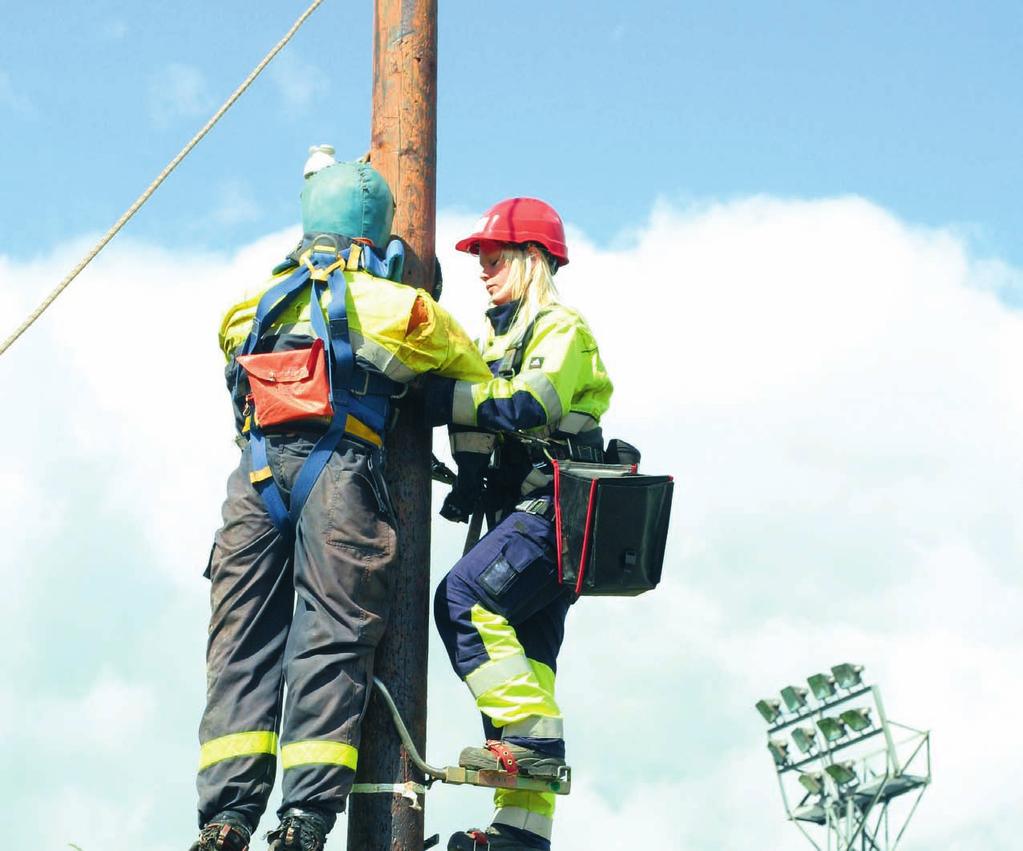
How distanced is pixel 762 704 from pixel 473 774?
64.0ft

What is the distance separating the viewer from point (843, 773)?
2397 centimetres

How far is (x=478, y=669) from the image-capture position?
6.24m

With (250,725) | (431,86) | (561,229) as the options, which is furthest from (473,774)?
(431,86)

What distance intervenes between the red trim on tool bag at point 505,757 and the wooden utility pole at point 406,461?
0.29 meters

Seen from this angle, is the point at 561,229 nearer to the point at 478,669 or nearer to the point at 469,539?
the point at 469,539

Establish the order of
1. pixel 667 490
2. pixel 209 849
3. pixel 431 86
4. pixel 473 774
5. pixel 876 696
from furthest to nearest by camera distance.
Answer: pixel 876 696 < pixel 431 86 < pixel 667 490 < pixel 473 774 < pixel 209 849

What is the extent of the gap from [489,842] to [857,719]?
18777mm

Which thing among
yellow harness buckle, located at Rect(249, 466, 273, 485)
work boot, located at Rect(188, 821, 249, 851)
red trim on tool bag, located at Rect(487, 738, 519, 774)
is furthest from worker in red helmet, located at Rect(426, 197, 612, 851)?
work boot, located at Rect(188, 821, 249, 851)

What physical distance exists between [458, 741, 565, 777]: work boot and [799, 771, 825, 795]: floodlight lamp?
735 inches

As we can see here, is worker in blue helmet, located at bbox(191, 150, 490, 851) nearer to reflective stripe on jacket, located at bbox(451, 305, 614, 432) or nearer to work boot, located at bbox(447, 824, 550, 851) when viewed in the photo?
reflective stripe on jacket, located at bbox(451, 305, 614, 432)

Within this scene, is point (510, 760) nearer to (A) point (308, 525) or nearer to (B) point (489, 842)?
(B) point (489, 842)

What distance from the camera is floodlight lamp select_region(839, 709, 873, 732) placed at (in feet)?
78.9

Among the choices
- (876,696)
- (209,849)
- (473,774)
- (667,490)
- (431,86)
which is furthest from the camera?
(876,696)

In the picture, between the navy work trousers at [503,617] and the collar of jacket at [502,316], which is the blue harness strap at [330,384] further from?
the collar of jacket at [502,316]
